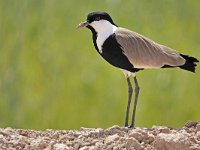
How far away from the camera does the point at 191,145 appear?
211 inches

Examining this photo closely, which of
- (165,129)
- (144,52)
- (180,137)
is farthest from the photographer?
(144,52)

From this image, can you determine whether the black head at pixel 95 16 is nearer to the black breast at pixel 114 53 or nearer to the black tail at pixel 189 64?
the black breast at pixel 114 53

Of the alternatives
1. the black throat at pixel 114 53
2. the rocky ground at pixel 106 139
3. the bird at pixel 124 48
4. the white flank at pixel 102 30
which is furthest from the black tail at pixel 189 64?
the rocky ground at pixel 106 139

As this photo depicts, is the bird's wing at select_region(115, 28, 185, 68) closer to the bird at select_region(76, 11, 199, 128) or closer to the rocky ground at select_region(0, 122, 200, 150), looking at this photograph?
the bird at select_region(76, 11, 199, 128)

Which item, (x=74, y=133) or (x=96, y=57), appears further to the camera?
(x=96, y=57)

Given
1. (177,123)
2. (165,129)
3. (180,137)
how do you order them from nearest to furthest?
1. (180,137)
2. (165,129)
3. (177,123)

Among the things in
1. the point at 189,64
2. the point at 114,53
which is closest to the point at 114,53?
the point at 114,53

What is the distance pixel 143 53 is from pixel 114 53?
305 millimetres

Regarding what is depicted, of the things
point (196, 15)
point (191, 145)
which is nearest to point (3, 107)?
point (196, 15)

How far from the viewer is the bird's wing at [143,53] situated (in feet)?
22.3

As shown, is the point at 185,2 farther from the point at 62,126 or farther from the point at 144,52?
the point at 144,52

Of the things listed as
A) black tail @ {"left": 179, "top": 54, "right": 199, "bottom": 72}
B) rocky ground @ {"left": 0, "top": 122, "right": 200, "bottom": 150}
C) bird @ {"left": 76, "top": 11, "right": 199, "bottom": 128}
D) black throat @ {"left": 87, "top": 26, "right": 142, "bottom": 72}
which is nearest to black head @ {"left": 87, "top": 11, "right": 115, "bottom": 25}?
bird @ {"left": 76, "top": 11, "right": 199, "bottom": 128}

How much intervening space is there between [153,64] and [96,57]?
362cm

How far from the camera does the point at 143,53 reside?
22.5 ft
